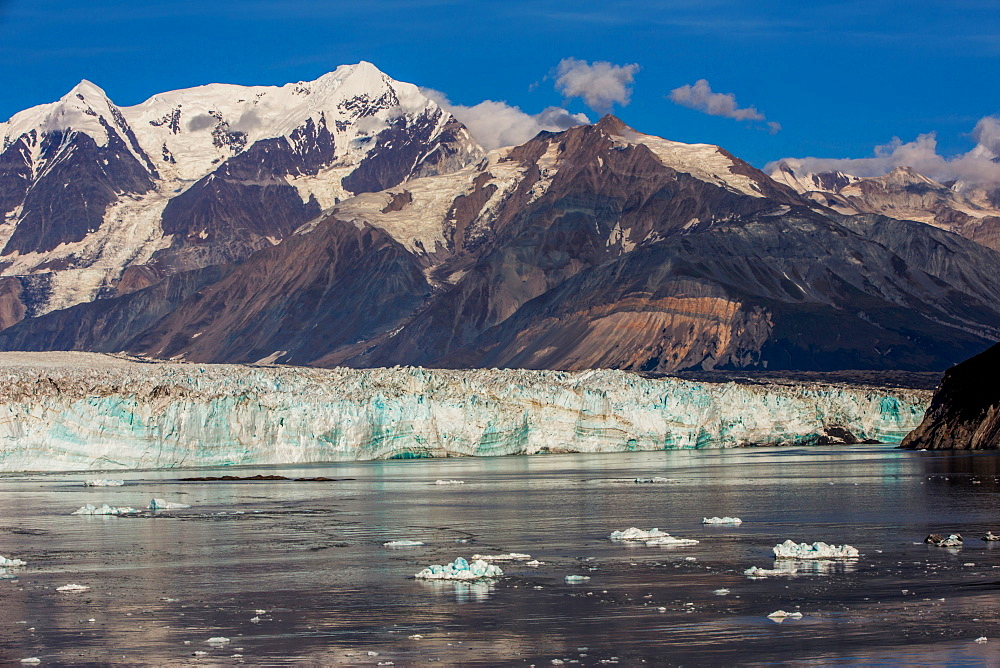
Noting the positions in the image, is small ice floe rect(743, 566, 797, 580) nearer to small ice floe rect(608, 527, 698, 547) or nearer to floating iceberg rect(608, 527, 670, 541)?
small ice floe rect(608, 527, 698, 547)

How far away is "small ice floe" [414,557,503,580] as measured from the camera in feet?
115

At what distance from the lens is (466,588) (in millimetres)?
33750

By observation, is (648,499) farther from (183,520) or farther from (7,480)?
(7,480)

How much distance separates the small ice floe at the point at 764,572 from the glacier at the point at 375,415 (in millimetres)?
57172

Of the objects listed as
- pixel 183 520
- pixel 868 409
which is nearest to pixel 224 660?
pixel 183 520

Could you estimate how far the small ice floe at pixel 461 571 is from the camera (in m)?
35.2

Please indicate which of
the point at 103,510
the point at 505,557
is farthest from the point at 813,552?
the point at 103,510

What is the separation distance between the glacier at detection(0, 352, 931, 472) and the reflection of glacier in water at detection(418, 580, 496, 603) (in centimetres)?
5378

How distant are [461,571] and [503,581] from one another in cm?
140

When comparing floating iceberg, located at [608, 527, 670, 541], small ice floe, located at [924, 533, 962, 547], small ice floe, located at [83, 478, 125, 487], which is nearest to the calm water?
small ice floe, located at [924, 533, 962, 547]

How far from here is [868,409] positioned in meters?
125

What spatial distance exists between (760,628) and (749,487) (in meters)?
43.6

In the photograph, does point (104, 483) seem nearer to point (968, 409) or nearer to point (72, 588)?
point (72, 588)

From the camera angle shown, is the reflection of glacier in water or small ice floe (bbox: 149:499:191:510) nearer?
the reflection of glacier in water
